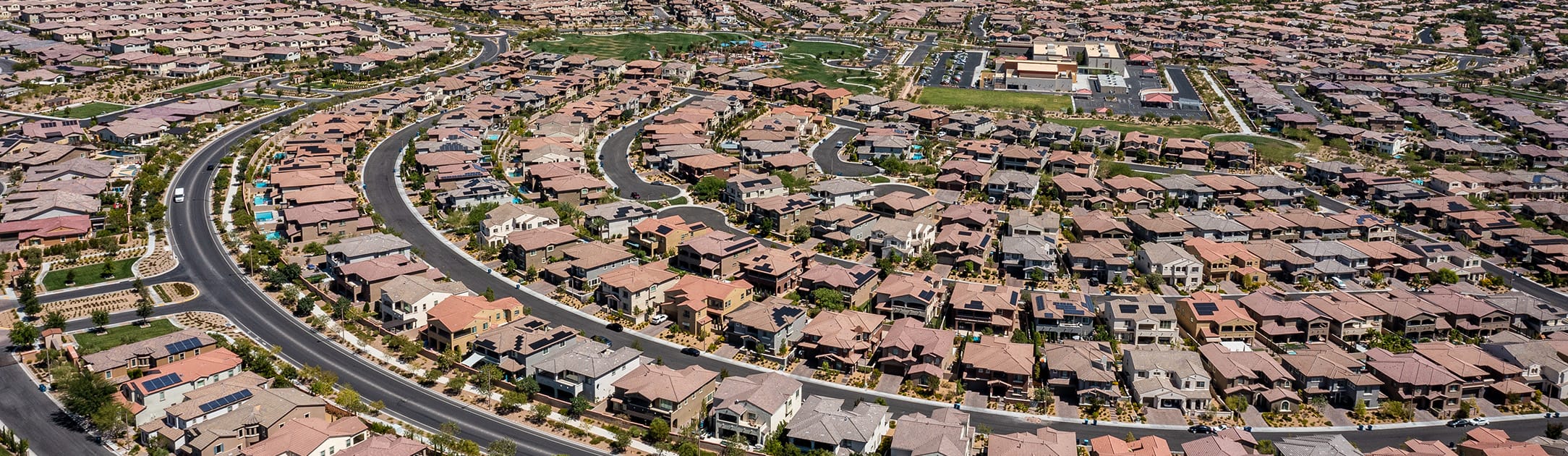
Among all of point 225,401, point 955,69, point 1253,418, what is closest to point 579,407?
point 225,401

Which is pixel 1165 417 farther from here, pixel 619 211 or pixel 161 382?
pixel 161 382

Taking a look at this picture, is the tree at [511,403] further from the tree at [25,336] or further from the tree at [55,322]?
the tree at [55,322]

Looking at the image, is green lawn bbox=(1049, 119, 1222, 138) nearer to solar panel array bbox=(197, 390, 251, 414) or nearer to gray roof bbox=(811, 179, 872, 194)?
gray roof bbox=(811, 179, 872, 194)

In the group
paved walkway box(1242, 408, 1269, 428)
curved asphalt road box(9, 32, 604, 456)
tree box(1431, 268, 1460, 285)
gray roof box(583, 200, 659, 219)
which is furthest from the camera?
gray roof box(583, 200, 659, 219)

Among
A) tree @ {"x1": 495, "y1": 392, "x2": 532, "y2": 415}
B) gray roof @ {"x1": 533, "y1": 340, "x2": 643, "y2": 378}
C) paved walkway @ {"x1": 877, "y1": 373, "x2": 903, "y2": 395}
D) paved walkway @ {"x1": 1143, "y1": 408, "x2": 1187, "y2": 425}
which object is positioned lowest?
paved walkway @ {"x1": 1143, "y1": 408, "x2": 1187, "y2": 425}

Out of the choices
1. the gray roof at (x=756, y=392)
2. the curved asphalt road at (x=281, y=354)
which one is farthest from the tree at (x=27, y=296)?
the gray roof at (x=756, y=392)

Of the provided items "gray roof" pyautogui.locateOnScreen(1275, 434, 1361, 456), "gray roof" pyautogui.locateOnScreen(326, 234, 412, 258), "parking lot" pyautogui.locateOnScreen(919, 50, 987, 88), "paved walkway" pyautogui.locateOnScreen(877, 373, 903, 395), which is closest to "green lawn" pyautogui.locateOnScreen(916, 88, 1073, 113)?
"parking lot" pyautogui.locateOnScreen(919, 50, 987, 88)

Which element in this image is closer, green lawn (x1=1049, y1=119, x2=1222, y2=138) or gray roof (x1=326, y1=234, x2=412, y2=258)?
gray roof (x1=326, y1=234, x2=412, y2=258)
